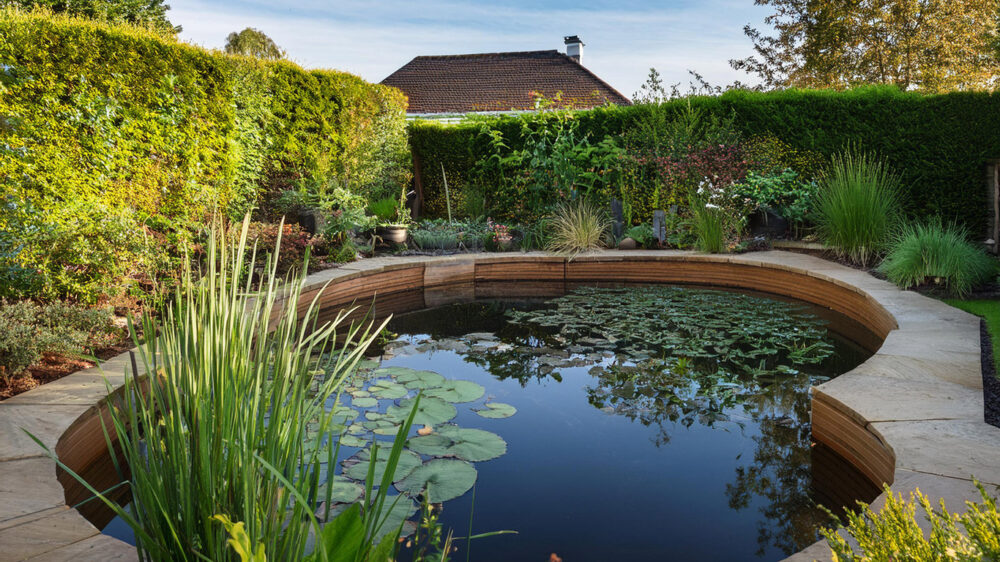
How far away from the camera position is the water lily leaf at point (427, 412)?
9.86ft

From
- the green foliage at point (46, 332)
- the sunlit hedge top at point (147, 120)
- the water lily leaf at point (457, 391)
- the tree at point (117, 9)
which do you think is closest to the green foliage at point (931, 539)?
the water lily leaf at point (457, 391)

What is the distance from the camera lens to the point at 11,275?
355 cm

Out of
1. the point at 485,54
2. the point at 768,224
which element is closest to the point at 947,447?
the point at 768,224

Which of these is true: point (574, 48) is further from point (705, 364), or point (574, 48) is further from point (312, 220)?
point (705, 364)

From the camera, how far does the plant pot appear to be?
24.9 ft

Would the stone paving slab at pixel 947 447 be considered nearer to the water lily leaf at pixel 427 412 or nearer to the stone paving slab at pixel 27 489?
the water lily leaf at pixel 427 412

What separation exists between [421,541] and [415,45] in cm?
1967

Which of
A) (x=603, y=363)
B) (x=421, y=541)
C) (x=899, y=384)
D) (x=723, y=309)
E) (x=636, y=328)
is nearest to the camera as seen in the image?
(x=421, y=541)

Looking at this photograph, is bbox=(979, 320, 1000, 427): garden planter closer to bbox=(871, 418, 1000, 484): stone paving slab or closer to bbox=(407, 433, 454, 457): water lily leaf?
bbox=(871, 418, 1000, 484): stone paving slab

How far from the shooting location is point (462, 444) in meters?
2.76

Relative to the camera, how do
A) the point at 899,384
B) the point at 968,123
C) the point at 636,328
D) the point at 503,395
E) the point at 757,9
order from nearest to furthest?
the point at 899,384 → the point at 503,395 → the point at 636,328 → the point at 968,123 → the point at 757,9

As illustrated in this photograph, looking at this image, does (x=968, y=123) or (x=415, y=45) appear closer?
(x=968, y=123)

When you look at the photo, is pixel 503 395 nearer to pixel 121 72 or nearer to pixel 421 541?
pixel 421 541

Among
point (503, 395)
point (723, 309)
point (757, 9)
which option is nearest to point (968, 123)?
point (723, 309)
